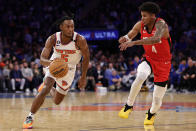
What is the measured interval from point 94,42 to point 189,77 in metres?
6.57

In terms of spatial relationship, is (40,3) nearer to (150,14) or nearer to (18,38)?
(18,38)

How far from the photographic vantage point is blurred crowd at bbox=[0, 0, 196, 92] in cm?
1641

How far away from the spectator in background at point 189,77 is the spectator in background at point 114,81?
2830 millimetres

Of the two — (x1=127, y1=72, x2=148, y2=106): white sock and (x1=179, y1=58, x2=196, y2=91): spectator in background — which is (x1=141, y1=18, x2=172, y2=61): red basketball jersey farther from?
(x1=179, y1=58, x2=196, y2=91): spectator in background

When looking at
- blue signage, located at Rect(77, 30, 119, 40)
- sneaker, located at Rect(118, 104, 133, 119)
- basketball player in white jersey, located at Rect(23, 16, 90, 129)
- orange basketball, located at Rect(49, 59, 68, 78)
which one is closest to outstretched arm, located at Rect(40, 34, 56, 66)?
basketball player in white jersey, located at Rect(23, 16, 90, 129)

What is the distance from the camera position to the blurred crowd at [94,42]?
16.4 meters

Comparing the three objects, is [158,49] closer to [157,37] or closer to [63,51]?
[157,37]

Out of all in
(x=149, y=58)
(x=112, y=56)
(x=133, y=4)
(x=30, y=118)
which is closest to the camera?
(x=30, y=118)

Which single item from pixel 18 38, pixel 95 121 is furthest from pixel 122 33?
pixel 95 121

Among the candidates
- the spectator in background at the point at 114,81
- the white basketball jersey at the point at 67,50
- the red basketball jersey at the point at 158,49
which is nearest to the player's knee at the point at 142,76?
the red basketball jersey at the point at 158,49

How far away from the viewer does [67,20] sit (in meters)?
6.12

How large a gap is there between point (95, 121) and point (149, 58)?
4.66ft

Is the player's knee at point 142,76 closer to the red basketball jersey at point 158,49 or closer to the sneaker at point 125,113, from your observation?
the red basketball jersey at point 158,49

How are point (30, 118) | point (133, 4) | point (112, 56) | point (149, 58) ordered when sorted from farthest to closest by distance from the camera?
point (133, 4)
point (112, 56)
point (149, 58)
point (30, 118)
